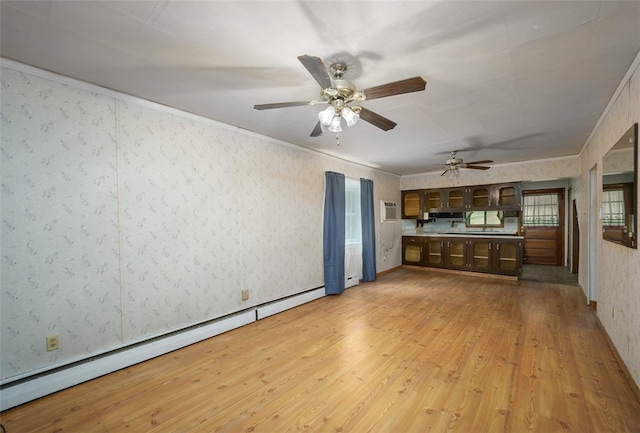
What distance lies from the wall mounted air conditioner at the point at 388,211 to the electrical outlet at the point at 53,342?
5429 millimetres

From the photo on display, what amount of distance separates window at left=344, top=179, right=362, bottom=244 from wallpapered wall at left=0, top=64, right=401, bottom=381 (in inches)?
76.4

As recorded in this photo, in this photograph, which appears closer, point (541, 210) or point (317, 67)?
point (317, 67)

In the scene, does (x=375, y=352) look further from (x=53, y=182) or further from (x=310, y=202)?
(x=53, y=182)

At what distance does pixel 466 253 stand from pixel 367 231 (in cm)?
240

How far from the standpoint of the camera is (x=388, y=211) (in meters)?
6.51

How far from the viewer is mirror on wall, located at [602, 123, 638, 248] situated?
6.52 ft

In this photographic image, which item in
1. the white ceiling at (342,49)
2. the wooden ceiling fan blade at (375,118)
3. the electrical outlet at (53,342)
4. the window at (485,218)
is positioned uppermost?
the white ceiling at (342,49)

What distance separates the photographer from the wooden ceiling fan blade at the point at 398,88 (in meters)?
1.69

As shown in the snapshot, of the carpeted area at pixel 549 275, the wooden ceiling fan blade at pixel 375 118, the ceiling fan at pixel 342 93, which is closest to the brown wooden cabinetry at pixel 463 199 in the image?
the carpeted area at pixel 549 275

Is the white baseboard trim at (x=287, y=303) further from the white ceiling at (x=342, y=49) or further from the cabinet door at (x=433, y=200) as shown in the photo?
the cabinet door at (x=433, y=200)

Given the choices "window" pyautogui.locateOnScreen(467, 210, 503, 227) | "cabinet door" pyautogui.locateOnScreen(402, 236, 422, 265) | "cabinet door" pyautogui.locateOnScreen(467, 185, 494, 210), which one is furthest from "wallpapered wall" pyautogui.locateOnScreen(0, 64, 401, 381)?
"window" pyautogui.locateOnScreen(467, 210, 503, 227)

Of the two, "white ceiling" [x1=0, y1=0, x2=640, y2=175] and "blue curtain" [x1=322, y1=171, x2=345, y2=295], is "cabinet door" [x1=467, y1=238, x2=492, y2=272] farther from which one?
"white ceiling" [x1=0, y1=0, x2=640, y2=175]

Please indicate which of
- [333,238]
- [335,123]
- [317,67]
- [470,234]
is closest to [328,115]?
[335,123]

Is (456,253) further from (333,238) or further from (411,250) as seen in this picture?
(333,238)
